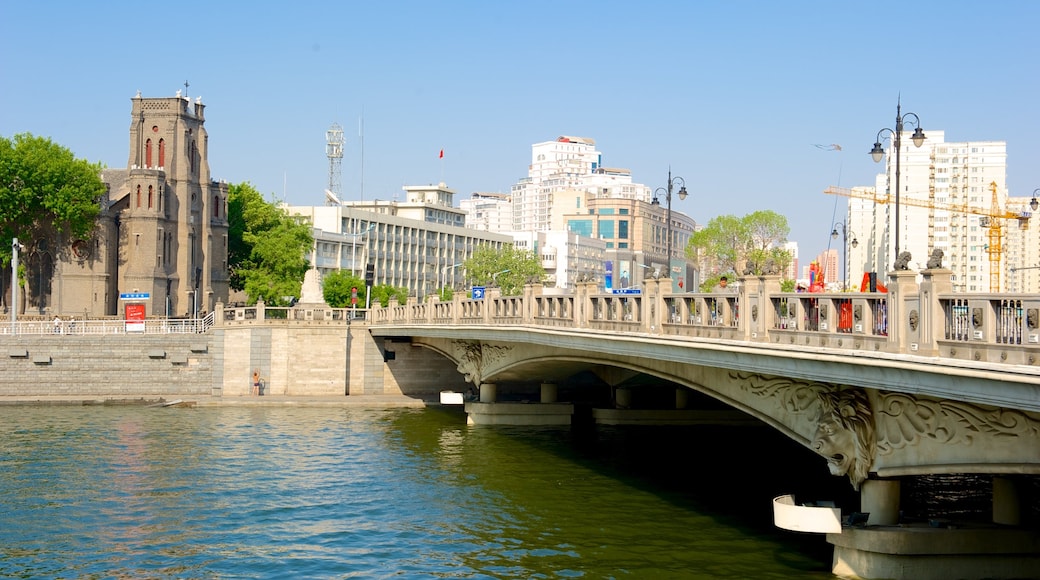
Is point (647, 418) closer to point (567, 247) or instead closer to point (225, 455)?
point (225, 455)

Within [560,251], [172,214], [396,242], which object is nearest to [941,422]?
[172,214]

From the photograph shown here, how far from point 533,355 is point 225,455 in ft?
35.8

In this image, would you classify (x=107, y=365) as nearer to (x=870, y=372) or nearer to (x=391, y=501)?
(x=391, y=501)

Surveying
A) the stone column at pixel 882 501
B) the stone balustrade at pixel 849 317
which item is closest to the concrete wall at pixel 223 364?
the stone balustrade at pixel 849 317

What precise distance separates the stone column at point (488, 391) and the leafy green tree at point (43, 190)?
146 ft

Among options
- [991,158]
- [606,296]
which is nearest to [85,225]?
[606,296]

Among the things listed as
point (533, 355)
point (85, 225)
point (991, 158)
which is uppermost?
point (991, 158)

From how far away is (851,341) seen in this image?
1906 cm

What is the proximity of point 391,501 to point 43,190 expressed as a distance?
58665 mm

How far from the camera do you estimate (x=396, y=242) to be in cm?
13300

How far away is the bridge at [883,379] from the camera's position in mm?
16047

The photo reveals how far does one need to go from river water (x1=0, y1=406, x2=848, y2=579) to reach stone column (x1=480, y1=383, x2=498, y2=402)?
1972 mm

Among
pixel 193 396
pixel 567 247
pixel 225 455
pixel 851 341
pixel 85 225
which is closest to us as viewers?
pixel 851 341

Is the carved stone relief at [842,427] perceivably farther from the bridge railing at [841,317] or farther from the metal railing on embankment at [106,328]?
the metal railing on embankment at [106,328]
